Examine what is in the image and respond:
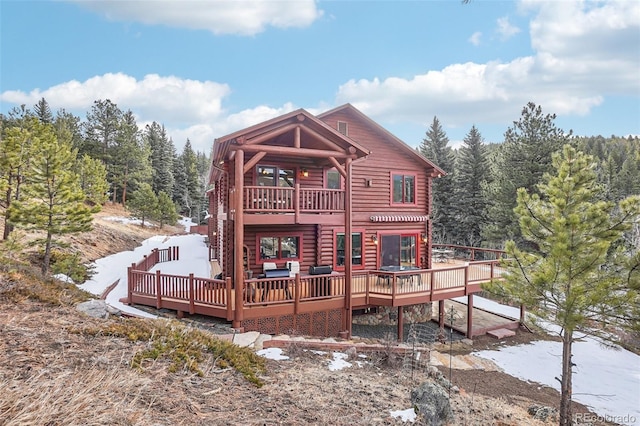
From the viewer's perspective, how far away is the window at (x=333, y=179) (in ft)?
47.7

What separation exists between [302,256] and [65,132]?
39.8m

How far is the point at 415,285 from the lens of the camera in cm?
1308

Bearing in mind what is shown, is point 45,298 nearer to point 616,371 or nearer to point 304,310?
point 304,310

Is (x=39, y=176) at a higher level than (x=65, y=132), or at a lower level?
lower

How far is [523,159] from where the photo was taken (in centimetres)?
2464

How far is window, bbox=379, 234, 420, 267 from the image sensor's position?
15.6 metres

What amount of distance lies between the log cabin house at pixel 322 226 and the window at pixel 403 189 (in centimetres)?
5

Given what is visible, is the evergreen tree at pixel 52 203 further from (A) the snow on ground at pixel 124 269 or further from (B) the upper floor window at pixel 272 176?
(B) the upper floor window at pixel 272 176

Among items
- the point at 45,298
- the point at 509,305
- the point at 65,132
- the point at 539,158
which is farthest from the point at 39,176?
the point at 65,132

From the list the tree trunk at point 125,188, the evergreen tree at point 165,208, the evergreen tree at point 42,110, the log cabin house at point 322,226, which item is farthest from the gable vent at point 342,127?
the evergreen tree at point 42,110

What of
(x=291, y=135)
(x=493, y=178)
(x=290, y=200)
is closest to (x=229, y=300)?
(x=290, y=200)

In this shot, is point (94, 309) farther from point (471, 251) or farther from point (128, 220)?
point (128, 220)

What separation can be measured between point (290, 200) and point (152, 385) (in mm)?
7387

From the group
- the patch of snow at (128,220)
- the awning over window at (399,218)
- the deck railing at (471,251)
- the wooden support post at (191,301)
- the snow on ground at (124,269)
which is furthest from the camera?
the patch of snow at (128,220)
